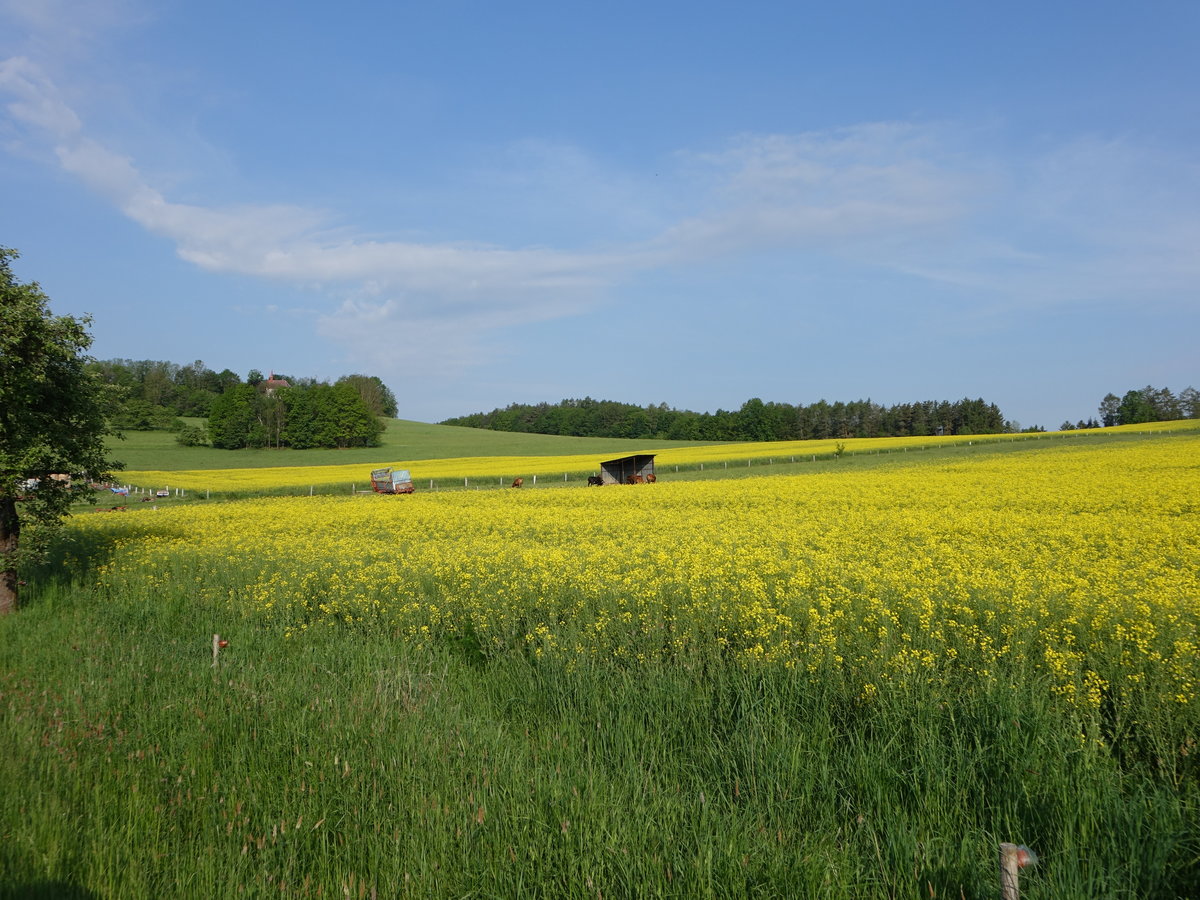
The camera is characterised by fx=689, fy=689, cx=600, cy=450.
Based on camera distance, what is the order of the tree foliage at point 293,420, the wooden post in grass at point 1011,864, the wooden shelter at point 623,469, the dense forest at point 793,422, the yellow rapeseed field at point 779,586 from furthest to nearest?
the dense forest at point 793,422
the tree foliage at point 293,420
the wooden shelter at point 623,469
the yellow rapeseed field at point 779,586
the wooden post in grass at point 1011,864

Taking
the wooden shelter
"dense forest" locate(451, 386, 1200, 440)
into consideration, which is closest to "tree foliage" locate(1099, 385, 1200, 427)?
"dense forest" locate(451, 386, 1200, 440)

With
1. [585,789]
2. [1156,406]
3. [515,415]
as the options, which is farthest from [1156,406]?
[585,789]

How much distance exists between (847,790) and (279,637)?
7063 mm

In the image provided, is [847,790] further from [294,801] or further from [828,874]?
[294,801]

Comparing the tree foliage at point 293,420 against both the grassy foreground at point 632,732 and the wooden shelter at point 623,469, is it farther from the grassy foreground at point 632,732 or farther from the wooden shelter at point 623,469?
the grassy foreground at point 632,732

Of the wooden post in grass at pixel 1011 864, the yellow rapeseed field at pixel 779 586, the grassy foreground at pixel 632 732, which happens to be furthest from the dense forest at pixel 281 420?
the wooden post in grass at pixel 1011 864

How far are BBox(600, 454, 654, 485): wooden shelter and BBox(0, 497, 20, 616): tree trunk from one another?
1170 inches

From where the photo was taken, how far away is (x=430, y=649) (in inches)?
317

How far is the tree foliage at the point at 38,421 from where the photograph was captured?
11.1 meters

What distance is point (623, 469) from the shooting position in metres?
41.1

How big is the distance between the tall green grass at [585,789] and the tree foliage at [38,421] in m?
6.65

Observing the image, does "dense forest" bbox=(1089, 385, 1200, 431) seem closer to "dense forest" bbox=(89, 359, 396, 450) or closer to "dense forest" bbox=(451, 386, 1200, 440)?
"dense forest" bbox=(451, 386, 1200, 440)

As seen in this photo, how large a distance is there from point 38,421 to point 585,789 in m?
12.5

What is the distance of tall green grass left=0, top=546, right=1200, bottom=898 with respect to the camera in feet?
11.6
